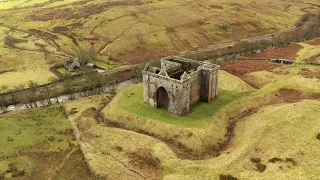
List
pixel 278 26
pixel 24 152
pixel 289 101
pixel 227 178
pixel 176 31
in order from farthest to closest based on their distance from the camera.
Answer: pixel 278 26, pixel 176 31, pixel 289 101, pixel 24 152, pixel 227 178

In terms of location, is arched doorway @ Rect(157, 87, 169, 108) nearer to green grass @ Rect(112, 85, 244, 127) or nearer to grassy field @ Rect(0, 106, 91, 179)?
green grass @ Rect(112, 85, 244, 127)

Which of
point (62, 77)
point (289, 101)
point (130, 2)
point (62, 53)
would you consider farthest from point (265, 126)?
point (130, 2)

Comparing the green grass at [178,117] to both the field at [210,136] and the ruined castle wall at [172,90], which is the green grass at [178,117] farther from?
the ruined castle wall at [172,90]

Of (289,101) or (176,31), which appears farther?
(176,31)

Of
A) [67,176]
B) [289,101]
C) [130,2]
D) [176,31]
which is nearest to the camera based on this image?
[67,176]

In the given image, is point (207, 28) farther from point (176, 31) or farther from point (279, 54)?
point (279, 54)

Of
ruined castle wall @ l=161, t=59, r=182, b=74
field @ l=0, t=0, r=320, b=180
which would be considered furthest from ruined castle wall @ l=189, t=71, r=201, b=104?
ruined castle wall @ l=161, t=59, r=182, b=74

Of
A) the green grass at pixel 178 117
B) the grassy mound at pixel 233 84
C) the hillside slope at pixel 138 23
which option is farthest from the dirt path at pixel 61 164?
the hillside slope at pixel 138 23
